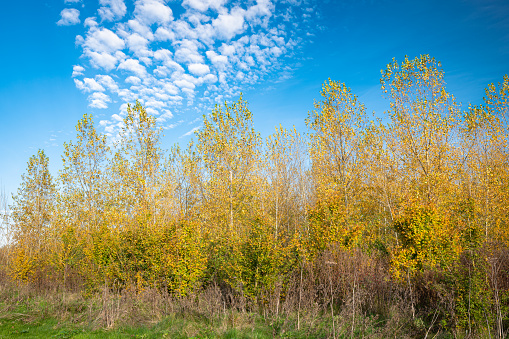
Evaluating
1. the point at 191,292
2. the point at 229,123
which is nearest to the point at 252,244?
the point at 191,292

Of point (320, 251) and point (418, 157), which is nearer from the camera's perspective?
point (320, 251)

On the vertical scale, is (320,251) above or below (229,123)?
below

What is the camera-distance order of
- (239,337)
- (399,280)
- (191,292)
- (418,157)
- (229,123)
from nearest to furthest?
1. (239,337)
2. (399,280)
3. (191,292)
4. (418,157)
5. (229,123)

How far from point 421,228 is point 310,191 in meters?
17.6

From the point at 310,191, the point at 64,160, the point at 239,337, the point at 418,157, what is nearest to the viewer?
the point at 239,337

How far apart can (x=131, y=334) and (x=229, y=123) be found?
538 inches

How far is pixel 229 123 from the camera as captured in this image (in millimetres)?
19344

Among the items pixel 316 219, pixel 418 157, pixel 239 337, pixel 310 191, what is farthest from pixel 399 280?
pixel 310 191

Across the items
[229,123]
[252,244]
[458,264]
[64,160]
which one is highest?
[229,123]

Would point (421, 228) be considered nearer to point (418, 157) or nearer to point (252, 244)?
point (252, 244)

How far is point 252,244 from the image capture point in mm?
9492

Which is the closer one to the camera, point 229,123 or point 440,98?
point 440,98

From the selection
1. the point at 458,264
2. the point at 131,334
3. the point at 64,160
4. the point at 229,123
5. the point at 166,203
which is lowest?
the point at 131,334

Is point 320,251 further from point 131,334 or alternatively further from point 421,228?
point 131,334
